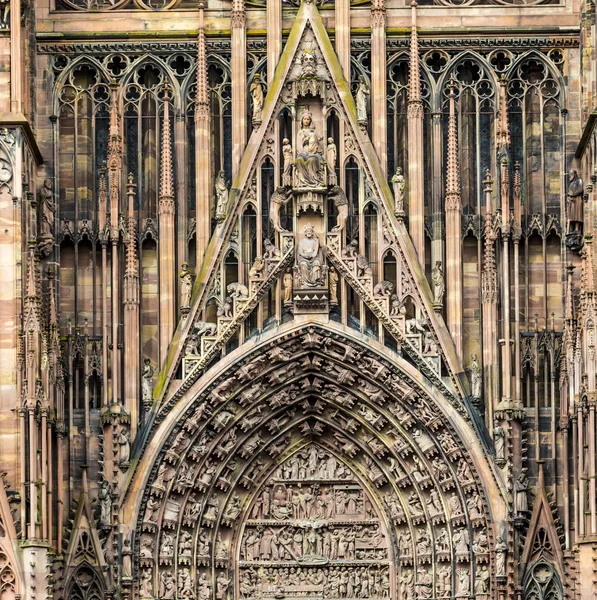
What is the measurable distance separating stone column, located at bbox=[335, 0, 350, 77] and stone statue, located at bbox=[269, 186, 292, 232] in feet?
5.87

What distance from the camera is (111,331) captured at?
33.1 m

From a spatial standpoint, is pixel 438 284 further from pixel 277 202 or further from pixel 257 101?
pixel 257 101

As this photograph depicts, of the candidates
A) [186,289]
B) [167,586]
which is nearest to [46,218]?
[186,289]

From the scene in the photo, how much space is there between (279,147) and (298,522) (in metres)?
4.91

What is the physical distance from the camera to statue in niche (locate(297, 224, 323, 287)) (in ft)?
108

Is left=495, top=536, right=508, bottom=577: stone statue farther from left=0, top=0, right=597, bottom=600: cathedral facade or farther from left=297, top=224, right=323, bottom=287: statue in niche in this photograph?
left=297, top=224, right=323, bottom=287: statue in niche

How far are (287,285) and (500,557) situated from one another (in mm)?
4408

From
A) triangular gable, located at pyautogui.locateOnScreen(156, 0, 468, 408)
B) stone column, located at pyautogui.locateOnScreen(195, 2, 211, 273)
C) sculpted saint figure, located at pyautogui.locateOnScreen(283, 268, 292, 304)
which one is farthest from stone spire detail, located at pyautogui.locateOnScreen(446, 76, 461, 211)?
stone column, located at pyautogui.locateOnScreen(195, 2, 211, 273)

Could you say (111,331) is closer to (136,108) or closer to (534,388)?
(136,108)

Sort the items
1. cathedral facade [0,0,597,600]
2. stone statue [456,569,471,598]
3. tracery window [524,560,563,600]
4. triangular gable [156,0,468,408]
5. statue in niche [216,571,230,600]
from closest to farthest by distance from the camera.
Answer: tracery window [524,560,563,600]
cathedral facade [0,0,597,600]
stone statue [456,569,471,598]
triangular gable [156,0,468,408]
statue in niche [216,571,230,600]

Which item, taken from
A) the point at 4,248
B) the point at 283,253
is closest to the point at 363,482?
the point at 283,253

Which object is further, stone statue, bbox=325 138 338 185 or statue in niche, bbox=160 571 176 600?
stone statue, bbox=325 138 338 185

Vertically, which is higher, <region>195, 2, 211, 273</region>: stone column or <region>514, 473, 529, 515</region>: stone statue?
<region>195, 2, 211, 273</region>: stone column

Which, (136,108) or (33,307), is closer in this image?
(33,307)
